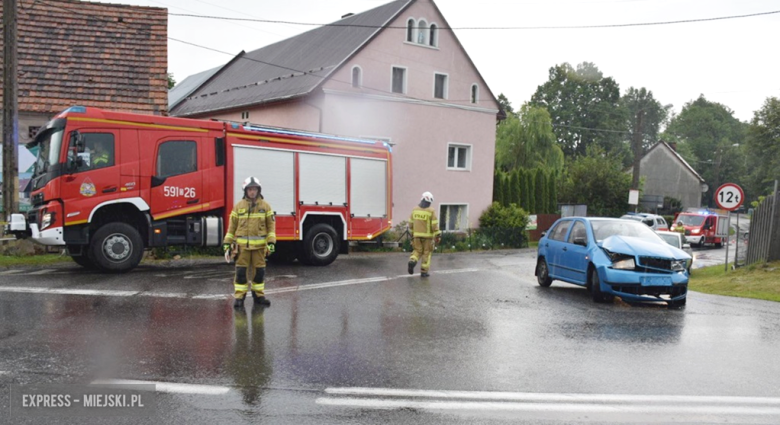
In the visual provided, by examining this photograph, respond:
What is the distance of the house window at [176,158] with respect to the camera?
13.4 m

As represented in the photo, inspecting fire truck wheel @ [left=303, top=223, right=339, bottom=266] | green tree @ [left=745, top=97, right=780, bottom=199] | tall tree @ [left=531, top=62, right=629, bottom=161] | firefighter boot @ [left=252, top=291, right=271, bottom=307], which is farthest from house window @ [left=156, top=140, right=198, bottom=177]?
tall tree @ [left=531, top=62, right=629, bottom=161]

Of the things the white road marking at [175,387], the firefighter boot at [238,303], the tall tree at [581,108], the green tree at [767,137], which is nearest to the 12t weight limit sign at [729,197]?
the firefighter boot at [238,303]

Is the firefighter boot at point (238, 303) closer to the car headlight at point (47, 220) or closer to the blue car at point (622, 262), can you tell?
the car headlight at point (47, 220)

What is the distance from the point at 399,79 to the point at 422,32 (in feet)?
8.17

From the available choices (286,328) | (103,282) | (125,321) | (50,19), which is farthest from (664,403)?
(50,19)

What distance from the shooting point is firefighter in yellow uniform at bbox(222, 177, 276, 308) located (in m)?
9.32

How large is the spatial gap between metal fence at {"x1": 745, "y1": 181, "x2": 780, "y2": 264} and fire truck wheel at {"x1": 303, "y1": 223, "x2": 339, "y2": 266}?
10488 millimetres

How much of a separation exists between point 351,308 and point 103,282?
4.57 meters

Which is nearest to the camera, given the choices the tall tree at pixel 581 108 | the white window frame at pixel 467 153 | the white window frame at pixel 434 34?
the white window frame at pixel 434 34

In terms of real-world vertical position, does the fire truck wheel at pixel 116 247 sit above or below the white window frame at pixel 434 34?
below

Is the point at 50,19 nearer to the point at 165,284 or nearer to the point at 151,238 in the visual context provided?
the point at 151,238

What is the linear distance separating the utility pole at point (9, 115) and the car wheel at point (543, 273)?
1115cm

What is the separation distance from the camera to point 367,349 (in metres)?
7.08

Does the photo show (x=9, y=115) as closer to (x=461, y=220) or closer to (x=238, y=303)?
(x=238, y=303)
